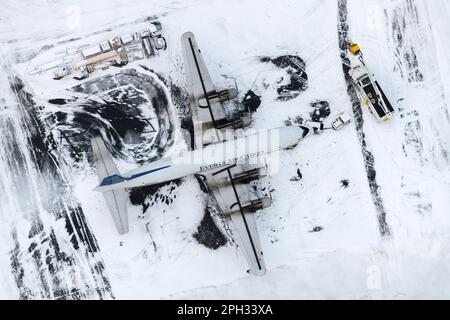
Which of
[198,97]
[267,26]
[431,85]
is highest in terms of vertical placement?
[267,26]

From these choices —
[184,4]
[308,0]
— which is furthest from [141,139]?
[308,0]

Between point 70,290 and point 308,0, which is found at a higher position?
point 308,0

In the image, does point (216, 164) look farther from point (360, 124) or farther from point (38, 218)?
point (38, 218)

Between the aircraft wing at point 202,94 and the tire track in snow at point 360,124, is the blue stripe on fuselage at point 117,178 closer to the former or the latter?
the aircraft wing at point 202,94

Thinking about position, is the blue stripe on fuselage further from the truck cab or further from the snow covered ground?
the truck cab

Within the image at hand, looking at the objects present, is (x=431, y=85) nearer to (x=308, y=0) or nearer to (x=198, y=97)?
(x=308, y=0)

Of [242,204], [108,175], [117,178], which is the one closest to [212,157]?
[242,204]

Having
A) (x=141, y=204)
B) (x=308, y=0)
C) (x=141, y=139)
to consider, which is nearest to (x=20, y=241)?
(x=141, y=204)
